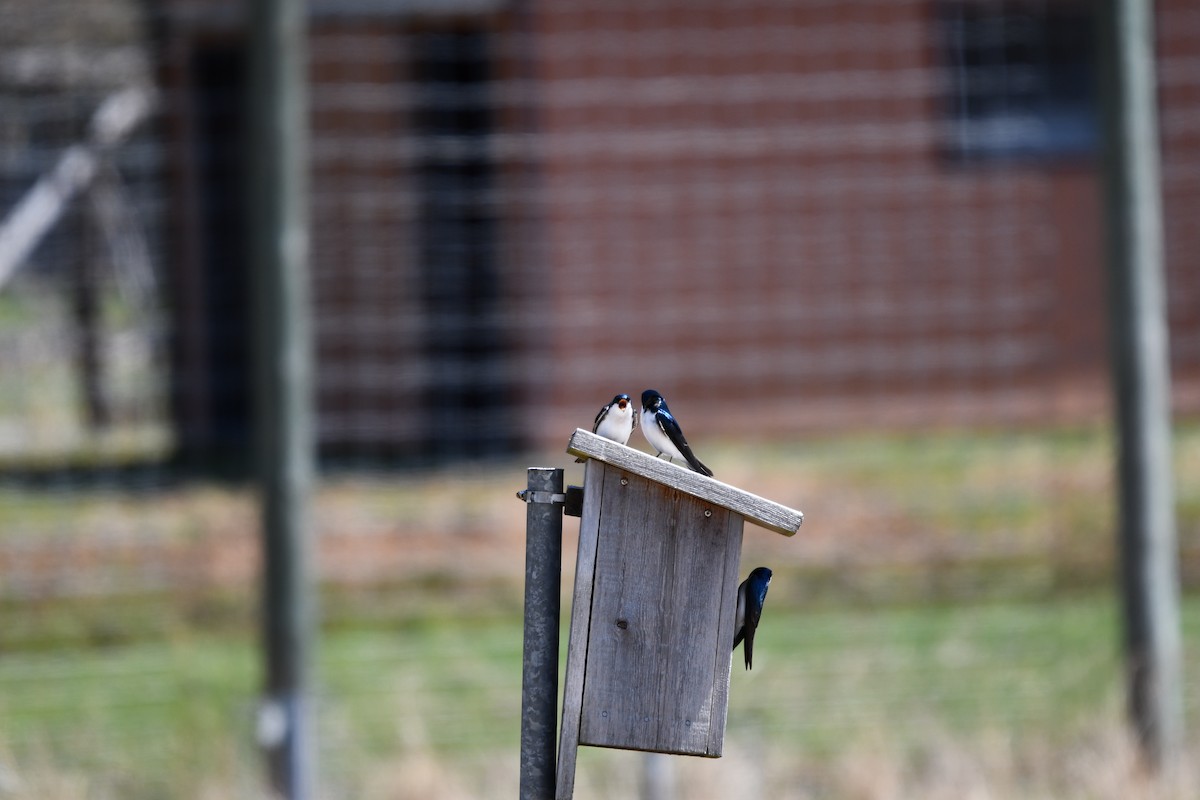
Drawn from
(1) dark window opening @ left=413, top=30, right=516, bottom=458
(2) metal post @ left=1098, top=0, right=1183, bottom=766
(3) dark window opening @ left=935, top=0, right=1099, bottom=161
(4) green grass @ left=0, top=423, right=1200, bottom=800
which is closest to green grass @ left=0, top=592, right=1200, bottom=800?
(4) green grass @ left=0, top=423, right=1200, bottom=800

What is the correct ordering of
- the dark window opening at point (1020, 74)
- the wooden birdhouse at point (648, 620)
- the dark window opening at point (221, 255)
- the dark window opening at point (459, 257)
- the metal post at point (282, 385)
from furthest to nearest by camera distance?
the dark window opening at point (221, 255)
the dark window opening at point (1020, 74)
the dark window opening at point (459, 257)
the metal post at point (282, 385)
the wooden birdhouse at point (648, 620)

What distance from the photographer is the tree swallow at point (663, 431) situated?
6.91 ft

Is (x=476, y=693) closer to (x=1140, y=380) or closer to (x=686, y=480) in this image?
(x=1140, y=380)

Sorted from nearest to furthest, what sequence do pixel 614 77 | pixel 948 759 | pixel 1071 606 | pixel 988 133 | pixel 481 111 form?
pixel 948 759
pixel 1071 606
pixel 988 133
pixel 614 77
pixel 481 111

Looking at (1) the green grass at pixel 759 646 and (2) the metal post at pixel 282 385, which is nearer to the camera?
(2) the metal post at pixel 282 385

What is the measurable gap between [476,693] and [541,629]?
289 cm

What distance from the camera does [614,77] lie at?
27.1 ft

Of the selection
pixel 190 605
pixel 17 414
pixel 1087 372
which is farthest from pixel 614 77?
pixel 17 414

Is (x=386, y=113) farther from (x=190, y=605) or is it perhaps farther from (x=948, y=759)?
(x=948, y=759)

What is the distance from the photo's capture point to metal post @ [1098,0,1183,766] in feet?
13.3

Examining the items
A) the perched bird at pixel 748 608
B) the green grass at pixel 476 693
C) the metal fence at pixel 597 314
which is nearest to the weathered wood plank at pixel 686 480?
the perched bird at pixel 748 608

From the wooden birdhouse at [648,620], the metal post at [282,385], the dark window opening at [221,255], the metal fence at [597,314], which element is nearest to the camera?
the wooden birdhouse at [648,620]

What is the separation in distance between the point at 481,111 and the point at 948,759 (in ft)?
18.7

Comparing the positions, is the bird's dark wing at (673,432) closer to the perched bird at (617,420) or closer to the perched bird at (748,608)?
the perched bird at (617,420)
